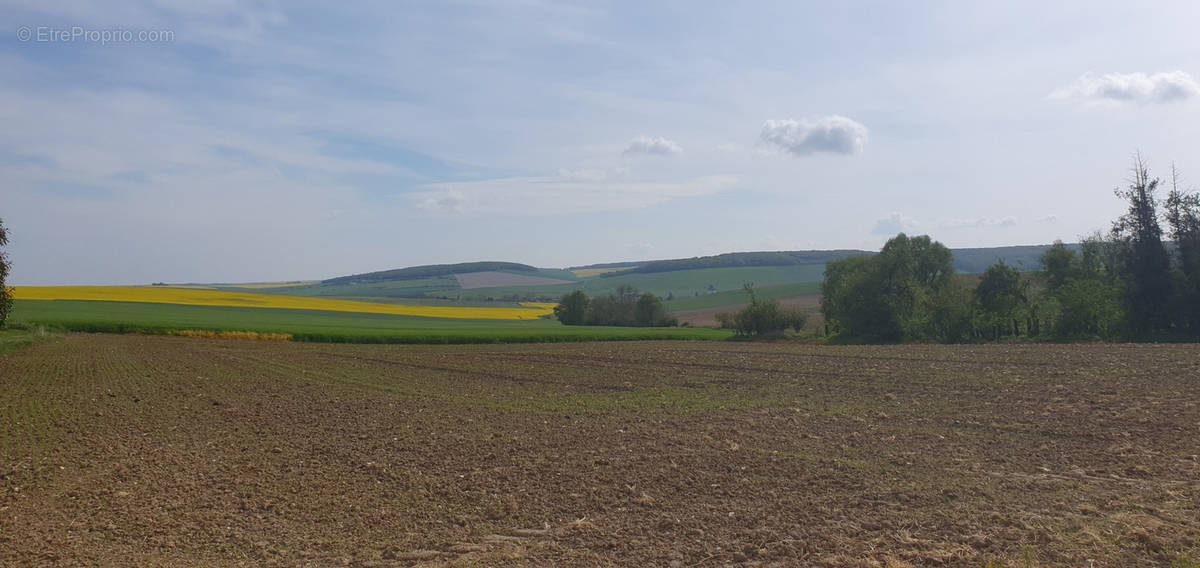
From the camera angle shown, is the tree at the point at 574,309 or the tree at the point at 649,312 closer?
the tree at the point at 649,312

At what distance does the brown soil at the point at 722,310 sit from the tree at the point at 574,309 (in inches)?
403

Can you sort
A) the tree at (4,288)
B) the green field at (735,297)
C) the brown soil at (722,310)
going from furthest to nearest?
the green field at (735,297), the brown soil at (722,310), the tree at (4,288)

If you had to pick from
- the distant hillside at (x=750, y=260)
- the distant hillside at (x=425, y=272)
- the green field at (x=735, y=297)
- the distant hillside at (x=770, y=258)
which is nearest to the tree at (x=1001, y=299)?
the green field at (x=735, y=297)

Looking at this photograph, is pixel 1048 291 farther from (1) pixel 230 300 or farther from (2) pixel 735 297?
(1) pixel 230 300

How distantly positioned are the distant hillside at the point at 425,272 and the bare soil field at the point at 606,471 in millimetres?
156235

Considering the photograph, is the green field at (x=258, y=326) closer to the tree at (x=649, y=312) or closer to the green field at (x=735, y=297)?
the tree at (x=649, y=312)

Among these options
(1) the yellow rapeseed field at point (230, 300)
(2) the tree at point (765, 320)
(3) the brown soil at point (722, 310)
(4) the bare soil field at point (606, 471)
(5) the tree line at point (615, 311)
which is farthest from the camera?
(5) the tree line at point (615, 311)

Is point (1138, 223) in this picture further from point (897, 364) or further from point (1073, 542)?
point (1073, 542)

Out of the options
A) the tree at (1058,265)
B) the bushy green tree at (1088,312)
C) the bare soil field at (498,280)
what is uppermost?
the bare soil field at (498,280)

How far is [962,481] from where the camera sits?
36.5ft

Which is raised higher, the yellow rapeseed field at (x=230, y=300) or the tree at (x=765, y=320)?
the yellow rapeseed field at (x=230, y=300)

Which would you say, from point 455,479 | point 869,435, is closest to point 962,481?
point 869,435

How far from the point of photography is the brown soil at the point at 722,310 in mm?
78406

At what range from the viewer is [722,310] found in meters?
91.1
